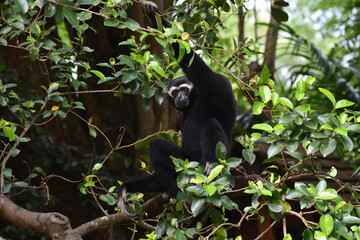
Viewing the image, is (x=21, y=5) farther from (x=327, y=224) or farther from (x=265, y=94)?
(x=327, y=224)

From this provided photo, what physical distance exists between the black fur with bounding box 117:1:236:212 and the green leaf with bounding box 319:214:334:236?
4.69ft

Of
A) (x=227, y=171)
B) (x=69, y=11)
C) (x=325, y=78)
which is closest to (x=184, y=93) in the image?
(x=69, y=11)

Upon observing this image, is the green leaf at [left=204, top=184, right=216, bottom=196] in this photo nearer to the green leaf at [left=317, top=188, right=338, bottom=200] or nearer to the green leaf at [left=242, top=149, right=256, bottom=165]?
the green leaf at [left=242, top=149, right=256, bottom=165]

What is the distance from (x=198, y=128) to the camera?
4152mm

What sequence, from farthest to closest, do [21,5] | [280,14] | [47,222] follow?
1. [280,14]
2. [47,222]
3. [21,5]

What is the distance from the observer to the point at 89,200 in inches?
224

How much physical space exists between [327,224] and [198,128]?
2.17 m

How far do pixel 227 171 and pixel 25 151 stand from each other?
4.19 metres

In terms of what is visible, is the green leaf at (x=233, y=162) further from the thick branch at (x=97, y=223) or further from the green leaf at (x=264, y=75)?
the thick branch at (x=97, y=223)

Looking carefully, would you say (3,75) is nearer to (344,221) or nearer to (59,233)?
(59,233)

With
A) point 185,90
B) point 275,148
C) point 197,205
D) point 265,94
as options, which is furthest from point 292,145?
point 185,90

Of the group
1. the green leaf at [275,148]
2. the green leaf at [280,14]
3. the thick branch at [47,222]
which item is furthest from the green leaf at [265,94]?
the green leaf at [280,14]

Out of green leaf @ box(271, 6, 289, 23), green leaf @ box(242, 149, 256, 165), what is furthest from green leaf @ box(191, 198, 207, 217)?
green leaf @ box(271, 6, 289, 23)

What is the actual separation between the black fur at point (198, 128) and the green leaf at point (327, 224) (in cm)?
143
